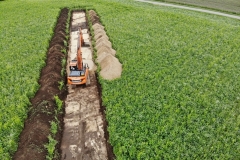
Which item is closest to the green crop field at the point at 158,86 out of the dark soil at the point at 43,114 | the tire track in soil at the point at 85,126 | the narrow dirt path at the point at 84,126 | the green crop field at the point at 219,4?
the dark soil at the point at 43,114

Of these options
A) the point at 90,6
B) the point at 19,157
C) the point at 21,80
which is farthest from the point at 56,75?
the point at 90,6

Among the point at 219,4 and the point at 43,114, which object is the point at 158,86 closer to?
the point at 43,114

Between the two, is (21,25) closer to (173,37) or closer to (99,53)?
(99,53)

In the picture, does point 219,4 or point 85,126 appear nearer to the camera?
point 85,126

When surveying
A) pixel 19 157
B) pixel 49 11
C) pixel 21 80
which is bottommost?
pixel 19 157

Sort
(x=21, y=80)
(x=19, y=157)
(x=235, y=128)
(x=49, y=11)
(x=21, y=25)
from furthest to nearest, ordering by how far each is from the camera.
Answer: (x=49, y=11), (x=21, y=25), (x=21, y=80), (x=235, y=128), (x=19, y=157)

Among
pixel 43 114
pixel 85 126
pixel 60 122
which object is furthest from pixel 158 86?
pixel 43 114

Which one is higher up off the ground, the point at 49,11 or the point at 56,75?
the point at 49,11

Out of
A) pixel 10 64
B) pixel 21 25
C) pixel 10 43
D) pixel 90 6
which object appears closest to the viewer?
pixel 10 64
